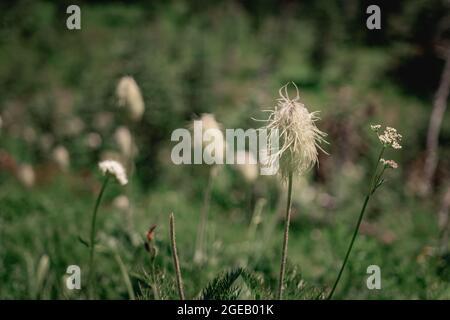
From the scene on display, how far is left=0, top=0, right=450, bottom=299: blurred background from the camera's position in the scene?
258 cm

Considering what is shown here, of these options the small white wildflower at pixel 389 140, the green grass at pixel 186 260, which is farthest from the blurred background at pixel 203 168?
the small white wildflower at pixel 389 140

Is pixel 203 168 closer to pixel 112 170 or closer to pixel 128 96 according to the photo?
pixel 128 96

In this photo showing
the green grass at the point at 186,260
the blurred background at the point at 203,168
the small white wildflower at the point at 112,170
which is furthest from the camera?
the blurred background at the point at 203,168

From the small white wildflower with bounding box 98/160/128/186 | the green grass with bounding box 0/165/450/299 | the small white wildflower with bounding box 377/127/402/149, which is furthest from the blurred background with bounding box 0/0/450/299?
the small white wildflower with bounding box 377/127/402/149

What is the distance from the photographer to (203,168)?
7172 millimetres

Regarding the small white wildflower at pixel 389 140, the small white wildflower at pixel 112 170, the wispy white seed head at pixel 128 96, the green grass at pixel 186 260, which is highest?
the wispy white seed head at pixel 128 96

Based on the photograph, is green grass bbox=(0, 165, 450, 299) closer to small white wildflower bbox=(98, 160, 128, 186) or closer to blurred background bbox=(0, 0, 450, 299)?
blurred background bbox=(0, 0, 450, 299)

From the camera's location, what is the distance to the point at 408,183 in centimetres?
759

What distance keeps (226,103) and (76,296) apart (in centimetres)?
1425

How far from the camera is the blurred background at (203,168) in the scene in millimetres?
2576

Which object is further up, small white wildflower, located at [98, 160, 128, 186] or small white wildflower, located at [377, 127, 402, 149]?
small white wildflower, located at [377, 127, 402, 149]

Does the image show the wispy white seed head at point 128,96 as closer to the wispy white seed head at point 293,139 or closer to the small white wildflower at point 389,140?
the wispy white seed head at point 293,139

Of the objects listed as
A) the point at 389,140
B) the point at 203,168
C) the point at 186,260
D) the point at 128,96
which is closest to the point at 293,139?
the point at 389,140

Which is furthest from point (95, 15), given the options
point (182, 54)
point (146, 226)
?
point (146, 226)
